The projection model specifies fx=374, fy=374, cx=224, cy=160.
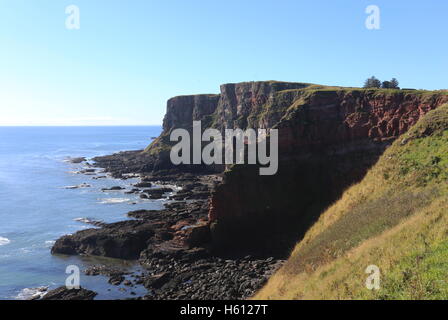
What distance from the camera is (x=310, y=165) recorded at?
4312 centimetres

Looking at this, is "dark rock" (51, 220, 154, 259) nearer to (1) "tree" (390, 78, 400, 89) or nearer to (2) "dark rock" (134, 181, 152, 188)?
(2) "dark rock" (134, 181, 152, 188)

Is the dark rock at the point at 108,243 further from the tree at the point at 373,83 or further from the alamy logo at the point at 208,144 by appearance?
the tree at the point at 373,83

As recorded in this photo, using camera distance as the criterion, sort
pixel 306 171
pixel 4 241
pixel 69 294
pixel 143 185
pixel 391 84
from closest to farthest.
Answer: pixel 69 294 → pixel 306 171 → pixel 4 241 → pixel 391 84 → pixel 143 185

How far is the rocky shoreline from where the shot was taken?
102ft

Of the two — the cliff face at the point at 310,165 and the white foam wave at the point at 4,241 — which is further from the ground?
the cliff face at the point at 310,165

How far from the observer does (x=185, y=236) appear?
41.6 metres

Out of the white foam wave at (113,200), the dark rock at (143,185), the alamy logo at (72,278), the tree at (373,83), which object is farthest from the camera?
the dark rock at (143,185)

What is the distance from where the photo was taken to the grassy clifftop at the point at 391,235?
1310cm

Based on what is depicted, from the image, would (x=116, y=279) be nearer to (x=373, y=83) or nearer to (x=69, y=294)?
(x=69, y=294)

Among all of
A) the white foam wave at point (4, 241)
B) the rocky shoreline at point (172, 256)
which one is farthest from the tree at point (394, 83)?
the white foam wave at point (4, 241)

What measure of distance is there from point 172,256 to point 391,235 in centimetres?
2490

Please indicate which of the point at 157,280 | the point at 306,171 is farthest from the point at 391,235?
the point at 306,171

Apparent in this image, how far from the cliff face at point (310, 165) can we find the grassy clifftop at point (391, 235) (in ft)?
11.5

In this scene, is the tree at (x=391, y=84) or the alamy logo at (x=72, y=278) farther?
the tree at (x=391, y=84)
